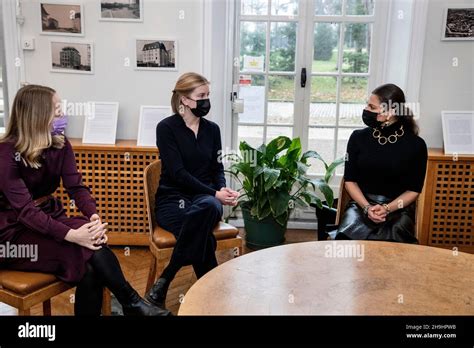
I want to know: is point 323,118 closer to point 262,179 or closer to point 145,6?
point 262,179

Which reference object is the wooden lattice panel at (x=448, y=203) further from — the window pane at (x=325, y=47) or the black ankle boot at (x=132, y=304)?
the black ankle boot at (x=132, y=304)

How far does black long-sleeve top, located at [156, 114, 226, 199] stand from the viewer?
287 cm

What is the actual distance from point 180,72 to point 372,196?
1.75 meters

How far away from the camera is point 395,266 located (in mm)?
1897

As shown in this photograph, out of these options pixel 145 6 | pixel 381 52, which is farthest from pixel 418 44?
pixel 145 6

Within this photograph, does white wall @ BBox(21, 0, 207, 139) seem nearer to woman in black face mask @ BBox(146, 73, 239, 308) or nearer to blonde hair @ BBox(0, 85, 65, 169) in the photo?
woman in black face mask @ BBox(146, 73, 239, 308)

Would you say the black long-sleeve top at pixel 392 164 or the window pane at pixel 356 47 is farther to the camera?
the window pane at pixel 356 47

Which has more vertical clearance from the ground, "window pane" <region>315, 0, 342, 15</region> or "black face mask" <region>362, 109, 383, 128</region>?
"window pane" <region>315, 0, 342, 15</region>

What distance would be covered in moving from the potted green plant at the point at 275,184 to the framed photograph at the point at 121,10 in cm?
122

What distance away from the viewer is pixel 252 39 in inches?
158

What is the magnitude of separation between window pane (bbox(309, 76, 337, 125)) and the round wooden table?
217 cm

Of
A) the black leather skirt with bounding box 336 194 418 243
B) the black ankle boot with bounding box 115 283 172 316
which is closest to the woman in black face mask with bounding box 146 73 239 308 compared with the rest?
the black ankle boot with bounding box 115 283 172 316

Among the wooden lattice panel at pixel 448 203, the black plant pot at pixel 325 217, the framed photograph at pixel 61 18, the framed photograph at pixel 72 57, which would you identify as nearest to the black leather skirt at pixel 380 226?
the black plant pot at pixel 325 217

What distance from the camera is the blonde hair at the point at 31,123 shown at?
2.28 metres
